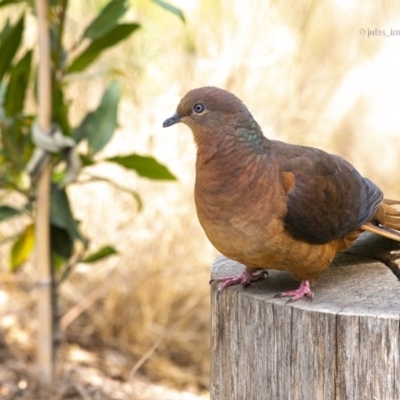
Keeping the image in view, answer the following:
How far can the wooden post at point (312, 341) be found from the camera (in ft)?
7.51

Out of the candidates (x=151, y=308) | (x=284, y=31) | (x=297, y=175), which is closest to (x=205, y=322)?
(x=151, y=308)

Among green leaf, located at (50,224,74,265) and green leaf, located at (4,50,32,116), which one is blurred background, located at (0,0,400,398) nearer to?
green leaf, located at (50,224,74,265)

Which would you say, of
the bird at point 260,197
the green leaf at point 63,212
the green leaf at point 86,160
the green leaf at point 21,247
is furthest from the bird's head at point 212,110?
the green leaf at point 21,247

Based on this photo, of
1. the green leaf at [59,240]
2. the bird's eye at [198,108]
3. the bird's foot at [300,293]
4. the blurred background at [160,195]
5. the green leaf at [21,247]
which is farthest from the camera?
the blurred background at [160,195]

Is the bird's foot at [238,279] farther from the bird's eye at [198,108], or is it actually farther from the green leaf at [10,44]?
the green leaf at [10,44]

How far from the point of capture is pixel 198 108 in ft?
9.23

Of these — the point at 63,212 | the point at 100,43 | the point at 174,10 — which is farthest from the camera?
the point at 63,212

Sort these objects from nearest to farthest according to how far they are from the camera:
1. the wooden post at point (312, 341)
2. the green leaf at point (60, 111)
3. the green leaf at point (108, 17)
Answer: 1. the wooden post at point (312, 341)
2. the green leaf at point (108, 17)
3. the green leaf at point (60, 111)

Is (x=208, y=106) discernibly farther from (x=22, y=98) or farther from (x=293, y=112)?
(x=293, y=112)

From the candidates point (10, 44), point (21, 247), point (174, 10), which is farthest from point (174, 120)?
point (21, 247)

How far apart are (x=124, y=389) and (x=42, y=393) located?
2.57 ft

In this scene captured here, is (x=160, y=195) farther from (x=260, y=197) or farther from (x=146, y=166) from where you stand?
(x=260, y=197)

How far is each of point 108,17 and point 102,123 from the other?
61 cm

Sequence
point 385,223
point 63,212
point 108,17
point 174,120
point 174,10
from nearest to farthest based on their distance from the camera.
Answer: point 174,120 < point 385,223 < point 174,10 < point 108,17 < point 63,212
